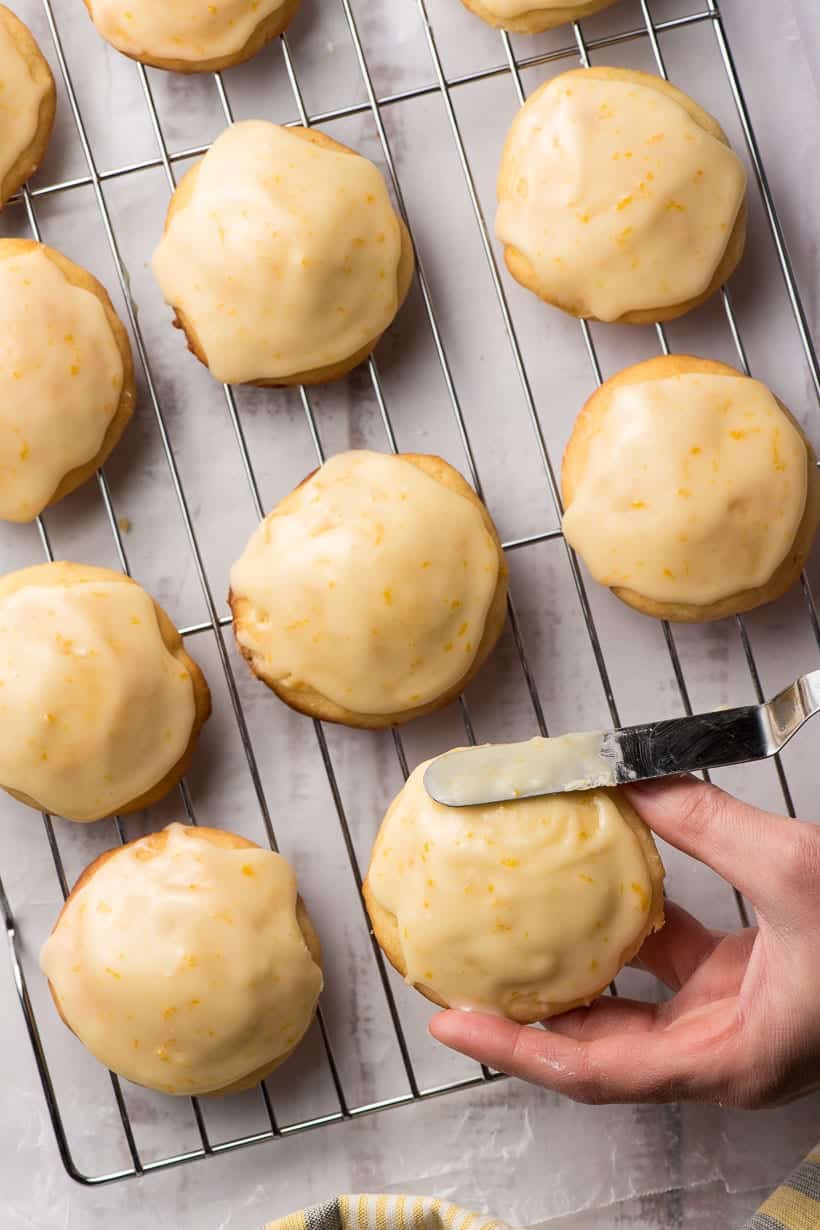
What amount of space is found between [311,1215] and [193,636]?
93cm

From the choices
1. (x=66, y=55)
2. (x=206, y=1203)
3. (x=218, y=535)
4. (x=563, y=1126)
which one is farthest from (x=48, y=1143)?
(x=66, y=55)

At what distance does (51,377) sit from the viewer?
200 cm

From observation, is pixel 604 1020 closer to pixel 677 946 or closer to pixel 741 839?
pixel 677 946

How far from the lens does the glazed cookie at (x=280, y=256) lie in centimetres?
197

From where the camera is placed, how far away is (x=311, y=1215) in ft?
6.33

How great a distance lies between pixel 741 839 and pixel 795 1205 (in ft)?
2.08

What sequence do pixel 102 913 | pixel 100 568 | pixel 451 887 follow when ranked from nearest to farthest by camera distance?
pixel 451 887 < pixel 102 913 < pixel 100 568

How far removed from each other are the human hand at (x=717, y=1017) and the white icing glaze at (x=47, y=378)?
1032 millimetres

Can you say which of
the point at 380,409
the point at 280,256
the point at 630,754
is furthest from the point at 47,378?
the point at 630,754

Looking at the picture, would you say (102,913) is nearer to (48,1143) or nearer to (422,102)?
(48,1143)

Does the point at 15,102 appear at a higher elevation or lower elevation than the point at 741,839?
higher

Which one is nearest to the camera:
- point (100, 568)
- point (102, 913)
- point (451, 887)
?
point (451, 887)

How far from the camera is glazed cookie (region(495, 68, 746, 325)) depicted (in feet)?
6.43

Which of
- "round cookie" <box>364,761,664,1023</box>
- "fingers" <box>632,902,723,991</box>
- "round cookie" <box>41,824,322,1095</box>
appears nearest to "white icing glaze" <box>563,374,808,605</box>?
"round cookie" <box>364,761,664,1023</box>
